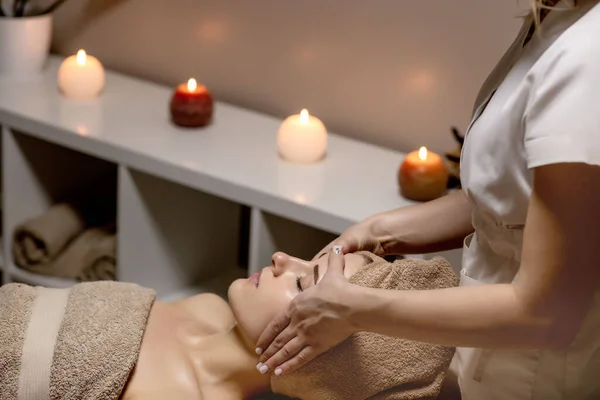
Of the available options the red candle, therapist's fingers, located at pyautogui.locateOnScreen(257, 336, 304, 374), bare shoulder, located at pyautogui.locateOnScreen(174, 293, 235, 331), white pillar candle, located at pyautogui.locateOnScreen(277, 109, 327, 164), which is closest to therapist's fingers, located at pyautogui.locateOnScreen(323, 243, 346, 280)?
A: therapist's fingers, located at pyautogui.locateOnScreen(257, 336, 304, 374)

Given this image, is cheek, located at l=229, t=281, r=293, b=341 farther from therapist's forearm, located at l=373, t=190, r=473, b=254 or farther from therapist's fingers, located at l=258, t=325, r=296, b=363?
therapist's forearm, located at l=373, t=190, r=473, b=254

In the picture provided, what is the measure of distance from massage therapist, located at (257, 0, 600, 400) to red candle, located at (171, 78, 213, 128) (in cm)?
84

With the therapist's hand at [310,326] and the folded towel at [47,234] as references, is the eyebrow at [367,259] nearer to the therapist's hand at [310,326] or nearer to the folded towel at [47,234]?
the therapist's hand at [310,326]

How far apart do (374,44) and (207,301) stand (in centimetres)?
77

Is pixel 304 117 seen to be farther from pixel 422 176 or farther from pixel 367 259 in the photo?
pixel 367 259

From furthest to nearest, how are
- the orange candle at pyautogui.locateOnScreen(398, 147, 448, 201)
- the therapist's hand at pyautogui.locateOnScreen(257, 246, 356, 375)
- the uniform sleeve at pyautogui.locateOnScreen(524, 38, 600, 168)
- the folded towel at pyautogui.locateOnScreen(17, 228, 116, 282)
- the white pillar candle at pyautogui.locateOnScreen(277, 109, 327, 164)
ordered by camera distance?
1. the folded towel at pyautogui.locateOnScreen(17, 228, 116, 282)
2. the white pillar candle at pyautogui.locateOnScreen(277, 109, 327, 164)
3. the orange candle at pyautogui.locateOnScreen(398, 147, 448, 201)
4. the therapist's hand at pyautogui.locateOnScreen(257, 246, 356, 375)
5. the uniform sleeve at pyautogui.locateOnScreen(524, 38, 600, 168)

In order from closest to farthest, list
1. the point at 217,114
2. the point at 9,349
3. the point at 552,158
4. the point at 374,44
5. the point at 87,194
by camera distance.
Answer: the point at 552,158
the point at 9,349
the point at 374,44
the point at 217,114
the point at 87,194

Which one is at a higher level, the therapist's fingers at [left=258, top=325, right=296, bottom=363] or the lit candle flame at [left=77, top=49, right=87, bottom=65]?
the lit candle flame at [left=77, top=49, right=87, bottom=65]

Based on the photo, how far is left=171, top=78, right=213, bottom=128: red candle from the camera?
2.01m

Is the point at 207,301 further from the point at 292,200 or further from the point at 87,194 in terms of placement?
the point at 87,194

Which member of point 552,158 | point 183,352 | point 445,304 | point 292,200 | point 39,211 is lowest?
point 39,211

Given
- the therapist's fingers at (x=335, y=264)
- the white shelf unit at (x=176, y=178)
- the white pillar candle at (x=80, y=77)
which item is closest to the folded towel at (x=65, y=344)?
the therapist's fingers at (x=335, y=264)

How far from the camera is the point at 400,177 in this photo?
1769 mm

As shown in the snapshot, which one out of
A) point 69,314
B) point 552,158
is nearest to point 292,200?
point 69,314
